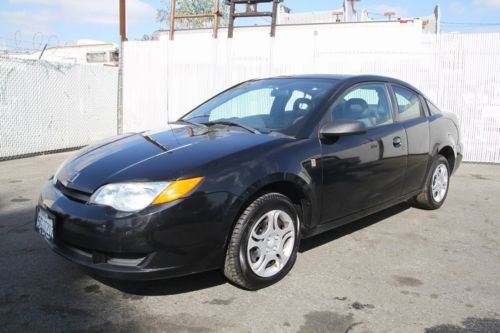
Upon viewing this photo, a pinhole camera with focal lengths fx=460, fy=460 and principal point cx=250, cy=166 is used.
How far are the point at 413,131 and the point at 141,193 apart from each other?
3029 mm

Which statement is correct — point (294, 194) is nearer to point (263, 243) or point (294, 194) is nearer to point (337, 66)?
point (263, 243)

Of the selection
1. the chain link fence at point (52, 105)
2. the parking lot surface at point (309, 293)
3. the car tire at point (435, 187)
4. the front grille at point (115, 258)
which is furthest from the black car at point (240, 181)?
the chain link fence at point (52, 105)

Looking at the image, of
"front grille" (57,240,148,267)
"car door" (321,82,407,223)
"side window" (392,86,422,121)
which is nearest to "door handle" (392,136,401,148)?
"car door" (321,82,407,223)

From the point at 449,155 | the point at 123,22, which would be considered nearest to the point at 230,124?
the point at 449,155

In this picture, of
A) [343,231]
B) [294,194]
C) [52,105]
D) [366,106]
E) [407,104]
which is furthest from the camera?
[52,105]

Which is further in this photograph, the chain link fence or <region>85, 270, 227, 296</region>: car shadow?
the chain link fence

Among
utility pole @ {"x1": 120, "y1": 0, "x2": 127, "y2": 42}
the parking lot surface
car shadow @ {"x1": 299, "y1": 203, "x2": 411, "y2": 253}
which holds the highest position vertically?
utility pole @ {"x1": 120, "y1": 0, "x2": 127, "y2": 42}

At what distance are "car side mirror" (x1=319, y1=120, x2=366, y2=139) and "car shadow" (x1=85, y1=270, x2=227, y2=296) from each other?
4.49 ft

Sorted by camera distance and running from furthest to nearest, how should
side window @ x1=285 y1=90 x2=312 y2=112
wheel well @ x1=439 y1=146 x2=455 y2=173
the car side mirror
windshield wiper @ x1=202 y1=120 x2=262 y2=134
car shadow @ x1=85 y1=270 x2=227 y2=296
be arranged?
wheel well @ x1=439 y1=146 x2=455 y2=173 < side window @ x1=285 y1=90 x2=312 y2=112 < windshield wiper @ x1=202 y1=120 x2=262 y2=134 < the car side mirror < car shadow @ x1=85 y1=270 x2=227 y2=296

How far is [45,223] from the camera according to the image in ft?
10.4

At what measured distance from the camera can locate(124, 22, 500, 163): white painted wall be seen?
9062mm

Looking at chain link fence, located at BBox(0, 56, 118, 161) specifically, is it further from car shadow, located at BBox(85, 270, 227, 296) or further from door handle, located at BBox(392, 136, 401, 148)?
door handle, located at BBox(392, 136, 401, 148)

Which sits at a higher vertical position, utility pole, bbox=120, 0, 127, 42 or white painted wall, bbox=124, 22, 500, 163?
utility pole, bbox=120, 0, 127, 42

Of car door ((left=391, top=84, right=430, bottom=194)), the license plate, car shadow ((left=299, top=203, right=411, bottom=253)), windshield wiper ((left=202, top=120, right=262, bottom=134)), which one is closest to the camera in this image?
the license plate
